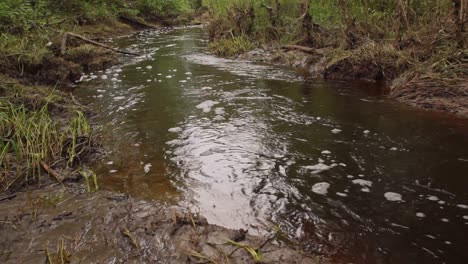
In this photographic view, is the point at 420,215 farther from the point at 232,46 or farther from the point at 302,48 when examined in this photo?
the point at 232,46

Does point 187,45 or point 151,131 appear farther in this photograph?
point 187,45

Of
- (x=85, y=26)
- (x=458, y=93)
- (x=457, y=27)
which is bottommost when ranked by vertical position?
(x=85, y=26)

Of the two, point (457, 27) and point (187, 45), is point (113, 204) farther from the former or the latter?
point (187, 45)

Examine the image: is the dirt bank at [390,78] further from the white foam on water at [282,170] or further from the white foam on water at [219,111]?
the white foam on water at [282,170]

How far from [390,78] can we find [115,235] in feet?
24.0

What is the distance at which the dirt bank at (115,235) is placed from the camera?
2.77 m

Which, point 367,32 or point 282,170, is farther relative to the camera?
point 367,32

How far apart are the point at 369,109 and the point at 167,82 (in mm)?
4826

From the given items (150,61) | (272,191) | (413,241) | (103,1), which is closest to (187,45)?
(150,61)

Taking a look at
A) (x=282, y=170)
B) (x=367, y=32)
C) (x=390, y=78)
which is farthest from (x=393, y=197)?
(x=367, y=32)

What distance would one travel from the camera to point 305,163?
4.59 m

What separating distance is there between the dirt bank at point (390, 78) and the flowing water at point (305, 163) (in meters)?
0.42

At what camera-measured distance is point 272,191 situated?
156 inches

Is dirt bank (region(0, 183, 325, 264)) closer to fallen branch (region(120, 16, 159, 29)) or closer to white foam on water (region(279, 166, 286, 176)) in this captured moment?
white foam on water (region(279, 166, 286, 176))
